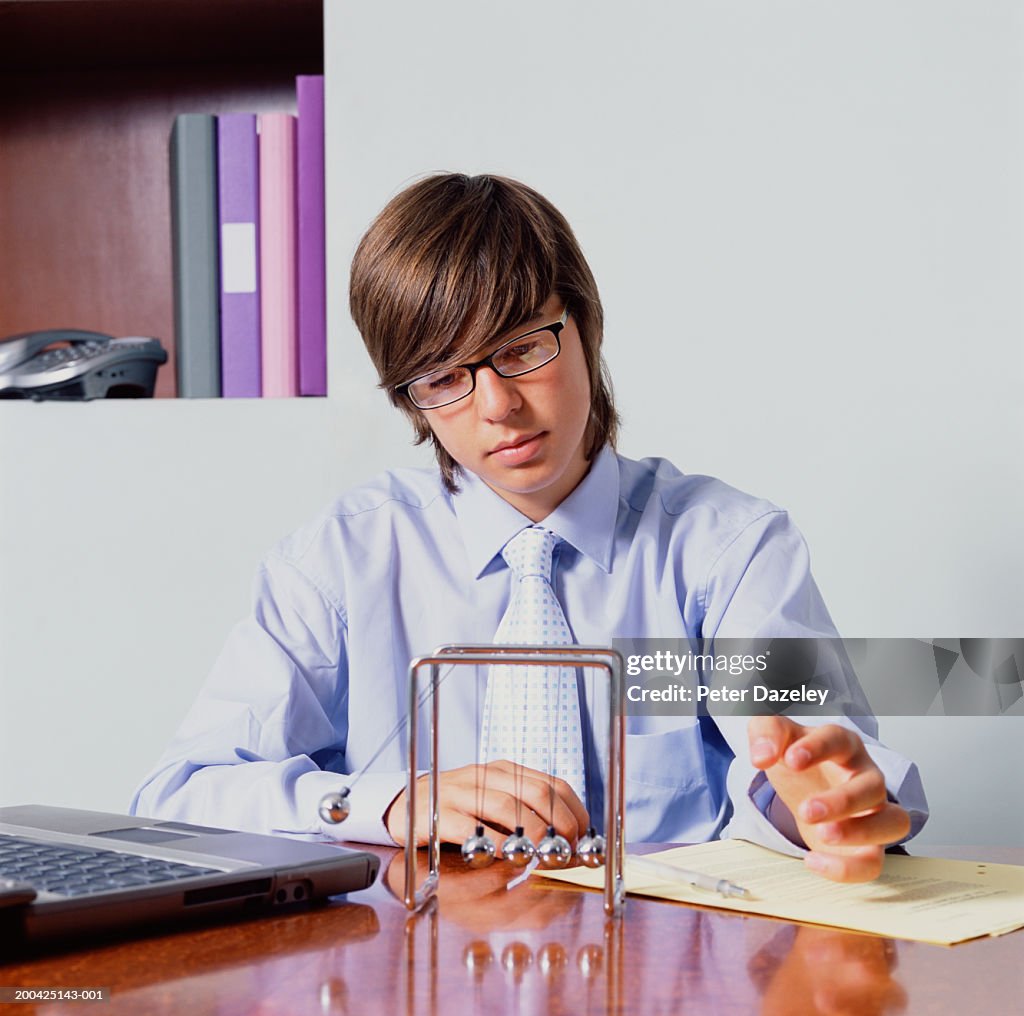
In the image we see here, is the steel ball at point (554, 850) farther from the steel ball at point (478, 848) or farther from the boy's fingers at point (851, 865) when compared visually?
the boy's fingers at point (851, 865)

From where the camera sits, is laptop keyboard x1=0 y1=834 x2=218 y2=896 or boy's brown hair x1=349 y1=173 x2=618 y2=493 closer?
laptop keyboard x1=0 y1=834 x2=218 y2=896

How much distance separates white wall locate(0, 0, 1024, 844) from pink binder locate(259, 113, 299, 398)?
0.06 m

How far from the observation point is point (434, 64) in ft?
5.24

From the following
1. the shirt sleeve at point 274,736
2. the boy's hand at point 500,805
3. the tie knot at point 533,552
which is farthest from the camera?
the tie knot at point 533,552

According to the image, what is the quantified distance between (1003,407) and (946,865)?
90 centimetres

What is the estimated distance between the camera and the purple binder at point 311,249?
154 centimetres

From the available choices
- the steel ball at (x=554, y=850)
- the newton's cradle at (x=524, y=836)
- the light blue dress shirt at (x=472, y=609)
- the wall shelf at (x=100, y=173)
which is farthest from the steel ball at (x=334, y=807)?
the wall shelf at (x=100, y=173)

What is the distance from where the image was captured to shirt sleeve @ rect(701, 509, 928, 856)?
1.01 metres

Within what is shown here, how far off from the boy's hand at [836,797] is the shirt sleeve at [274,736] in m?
0.30

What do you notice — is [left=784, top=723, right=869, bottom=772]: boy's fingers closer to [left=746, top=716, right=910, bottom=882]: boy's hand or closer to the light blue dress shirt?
[left=746, top=716, right=910, bottom=882]: boy's hand

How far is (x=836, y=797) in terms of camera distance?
0.69 metres

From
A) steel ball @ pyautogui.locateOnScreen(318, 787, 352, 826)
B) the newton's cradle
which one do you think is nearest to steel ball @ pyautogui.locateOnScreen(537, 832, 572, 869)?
the newton's cradle

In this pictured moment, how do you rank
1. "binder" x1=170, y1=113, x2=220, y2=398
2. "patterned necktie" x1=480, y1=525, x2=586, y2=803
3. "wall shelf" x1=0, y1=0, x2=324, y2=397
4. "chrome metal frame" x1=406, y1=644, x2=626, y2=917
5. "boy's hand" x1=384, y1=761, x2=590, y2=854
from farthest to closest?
"wall shelf" x1=0, y1=0, x2=324, y2=397, "binder" x1=170, y1=113, x2=220, y2=398, "patterned necktie" x1=480, y1=525, x2=586, y2=803, "boy's hand" x1=384, y1=761, x2=590, y2=854, "chrome metal frame" x1=406, y1=644, x2=626, y2=917

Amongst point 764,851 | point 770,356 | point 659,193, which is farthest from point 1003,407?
point 764,851
